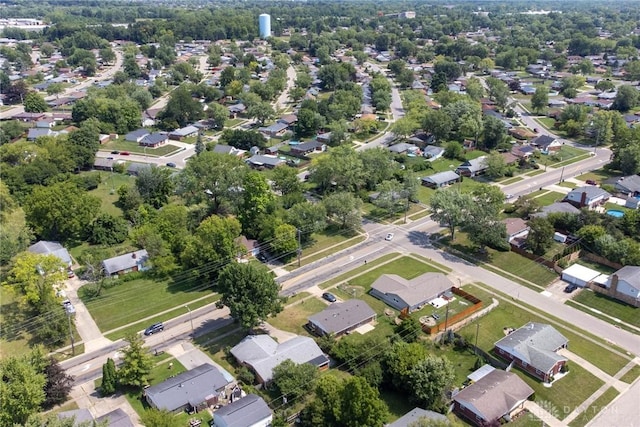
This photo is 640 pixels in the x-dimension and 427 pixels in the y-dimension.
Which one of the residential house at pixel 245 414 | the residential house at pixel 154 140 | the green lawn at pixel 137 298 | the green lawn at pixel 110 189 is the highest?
the residential house at pixel 154 140

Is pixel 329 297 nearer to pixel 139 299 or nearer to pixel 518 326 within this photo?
pixel 518 326

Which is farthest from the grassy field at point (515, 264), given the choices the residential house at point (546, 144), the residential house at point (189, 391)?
the residential house at point (546, 144)

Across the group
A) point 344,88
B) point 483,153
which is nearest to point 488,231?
point 483,153

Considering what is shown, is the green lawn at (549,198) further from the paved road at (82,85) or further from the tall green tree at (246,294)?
the paved road at (82,85)

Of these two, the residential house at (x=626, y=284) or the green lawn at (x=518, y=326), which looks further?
the residential house at (x=626, y=284)

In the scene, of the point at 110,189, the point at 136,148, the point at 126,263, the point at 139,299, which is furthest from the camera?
the point at 136,148

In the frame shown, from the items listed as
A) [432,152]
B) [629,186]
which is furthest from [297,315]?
[629,186]
